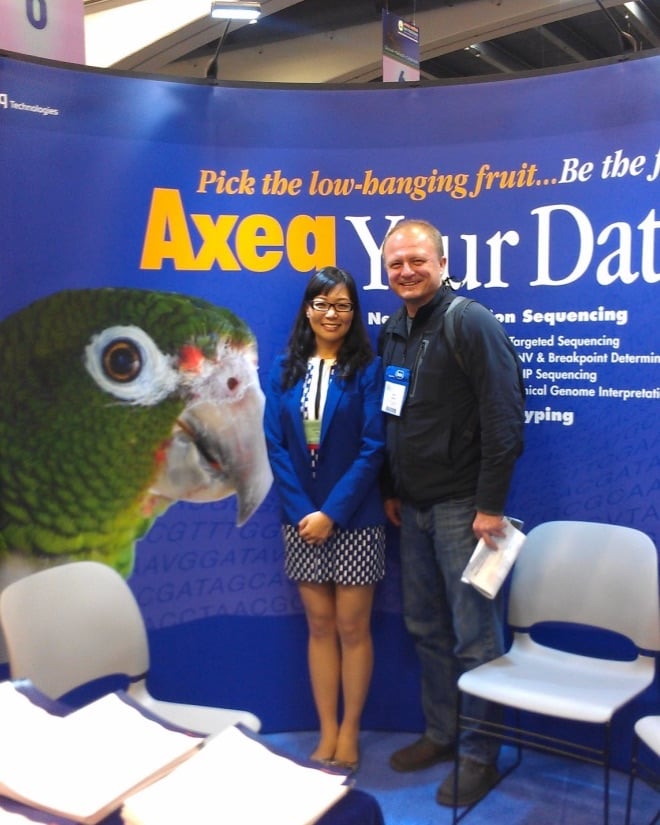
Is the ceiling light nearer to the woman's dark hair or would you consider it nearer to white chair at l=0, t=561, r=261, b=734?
the woman's dark hair

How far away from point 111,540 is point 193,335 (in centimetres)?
76

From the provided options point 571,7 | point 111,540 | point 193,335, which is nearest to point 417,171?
point 193,335

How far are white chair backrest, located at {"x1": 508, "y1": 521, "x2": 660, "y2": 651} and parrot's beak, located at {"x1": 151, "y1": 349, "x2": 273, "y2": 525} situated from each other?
3.14ft

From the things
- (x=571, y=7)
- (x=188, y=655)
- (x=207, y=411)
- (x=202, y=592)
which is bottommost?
(x=188, y=655)

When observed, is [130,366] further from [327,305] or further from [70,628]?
[70,628]

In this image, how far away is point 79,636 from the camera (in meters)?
2.08

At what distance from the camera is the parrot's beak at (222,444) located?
2.73 meters

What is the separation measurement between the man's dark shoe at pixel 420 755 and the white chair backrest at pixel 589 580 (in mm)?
545

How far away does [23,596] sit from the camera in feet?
6.50

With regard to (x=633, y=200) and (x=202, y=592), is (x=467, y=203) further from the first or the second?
(x=202, y=592)

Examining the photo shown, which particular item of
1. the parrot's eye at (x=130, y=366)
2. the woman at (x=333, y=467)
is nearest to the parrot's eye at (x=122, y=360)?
the parrot's eye at (x=130, y=366)

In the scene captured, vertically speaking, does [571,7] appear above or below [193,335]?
above

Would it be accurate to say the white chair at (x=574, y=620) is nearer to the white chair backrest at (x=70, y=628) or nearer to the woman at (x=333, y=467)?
the woman at (x=333, y=467)

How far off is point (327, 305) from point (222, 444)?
0.63 meters
